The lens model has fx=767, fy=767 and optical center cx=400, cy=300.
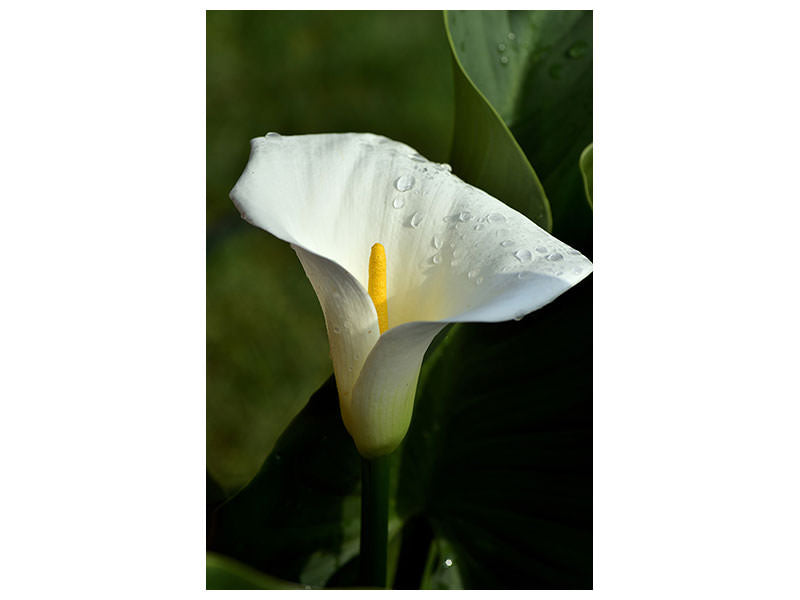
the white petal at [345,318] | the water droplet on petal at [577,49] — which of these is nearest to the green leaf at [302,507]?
the white petal at [345,318]

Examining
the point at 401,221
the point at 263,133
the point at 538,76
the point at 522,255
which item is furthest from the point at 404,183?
the point at 263,133

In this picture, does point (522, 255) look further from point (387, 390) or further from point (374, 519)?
point (374, 519)

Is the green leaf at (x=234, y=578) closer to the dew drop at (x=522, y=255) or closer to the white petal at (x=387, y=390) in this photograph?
the white petal at (x=387, y=390)

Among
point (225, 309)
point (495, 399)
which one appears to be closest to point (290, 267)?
point (225, 309)

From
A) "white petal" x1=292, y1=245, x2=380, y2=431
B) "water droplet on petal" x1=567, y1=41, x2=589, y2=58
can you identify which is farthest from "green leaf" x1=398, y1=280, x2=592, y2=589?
"water droplet on petal" x1=567, y1=41, x2=589, y2=58

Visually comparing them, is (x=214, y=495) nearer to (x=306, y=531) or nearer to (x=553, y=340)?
(x=306, y=531)

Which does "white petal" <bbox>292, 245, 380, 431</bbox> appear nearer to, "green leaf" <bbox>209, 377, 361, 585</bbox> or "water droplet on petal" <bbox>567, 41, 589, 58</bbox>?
"green leaf" <bbox>209, 377, 361, 585</bbox>
